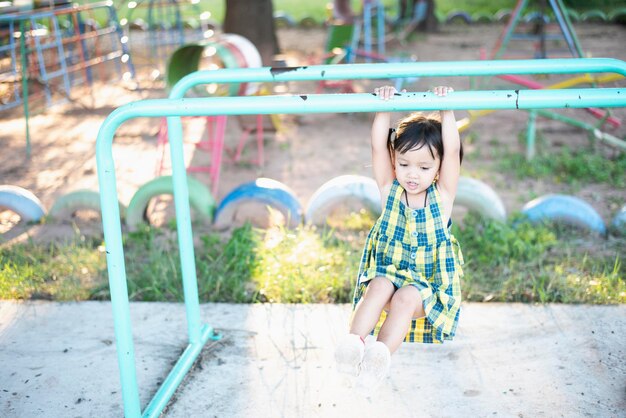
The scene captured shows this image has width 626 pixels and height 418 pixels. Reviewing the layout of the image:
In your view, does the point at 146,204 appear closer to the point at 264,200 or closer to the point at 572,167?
the point at 264,200

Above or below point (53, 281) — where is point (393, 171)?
above

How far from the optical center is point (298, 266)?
341cm

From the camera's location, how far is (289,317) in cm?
303

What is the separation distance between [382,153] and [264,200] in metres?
1.77

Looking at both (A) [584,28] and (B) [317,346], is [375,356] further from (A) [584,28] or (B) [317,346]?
(A) [584,28]

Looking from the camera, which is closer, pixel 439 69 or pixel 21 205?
pixel 439 69

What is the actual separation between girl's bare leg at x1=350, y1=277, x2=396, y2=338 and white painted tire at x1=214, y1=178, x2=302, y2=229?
→ 171cm

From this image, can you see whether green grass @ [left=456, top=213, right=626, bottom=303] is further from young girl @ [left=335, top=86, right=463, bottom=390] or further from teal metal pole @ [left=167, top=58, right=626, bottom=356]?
teal metal pole @ [left=167, top=58, right=626, bottom=356]

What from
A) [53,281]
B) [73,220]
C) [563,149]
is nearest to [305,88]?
[563,149]

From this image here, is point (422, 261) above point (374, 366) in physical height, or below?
above

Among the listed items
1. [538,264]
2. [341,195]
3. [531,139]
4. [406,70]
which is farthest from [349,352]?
[531,139]

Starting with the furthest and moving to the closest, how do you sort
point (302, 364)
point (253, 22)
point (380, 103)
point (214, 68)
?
point (253, 22), point (214, 68), point (302, 364), point (380, 103)

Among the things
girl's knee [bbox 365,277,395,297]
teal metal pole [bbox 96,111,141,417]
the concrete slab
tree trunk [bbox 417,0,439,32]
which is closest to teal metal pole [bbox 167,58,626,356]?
teal metal pole [bbox 96,111,141,417]

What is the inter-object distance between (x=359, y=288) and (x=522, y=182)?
282 cm
